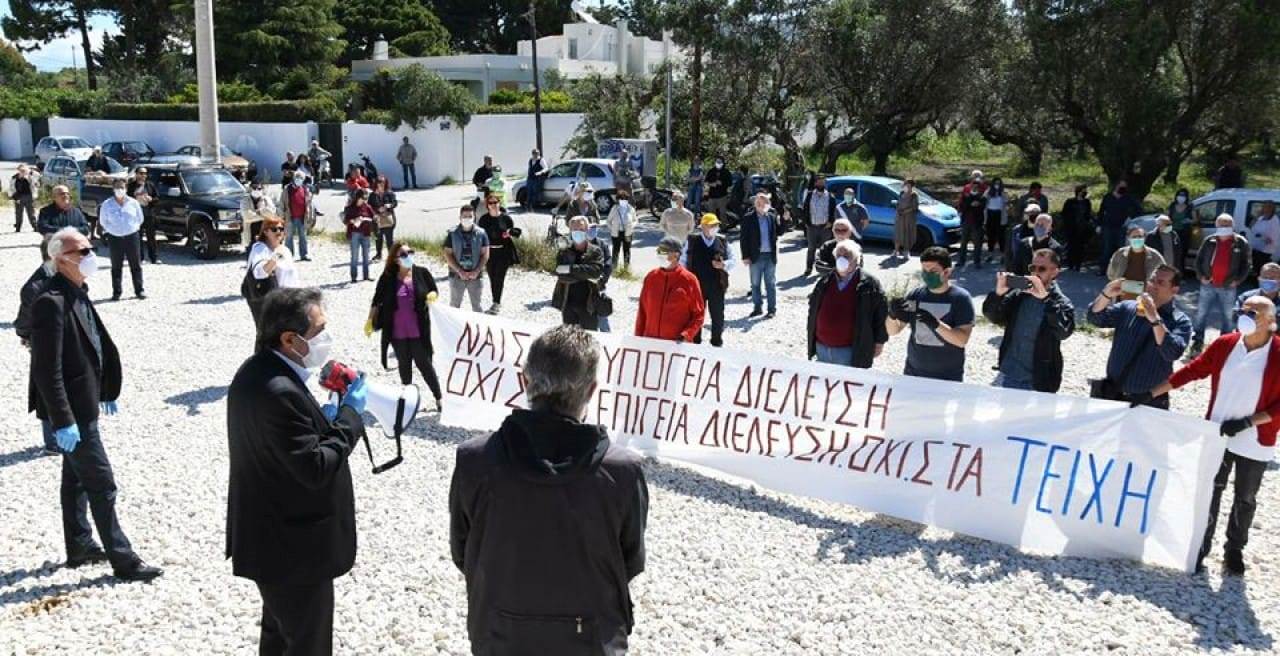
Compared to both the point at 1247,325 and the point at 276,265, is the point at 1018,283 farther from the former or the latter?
the point at 276,265

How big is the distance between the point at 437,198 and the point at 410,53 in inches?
1231

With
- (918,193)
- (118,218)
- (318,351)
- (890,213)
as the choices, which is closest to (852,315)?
(318,351)

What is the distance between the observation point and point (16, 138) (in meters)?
51.4

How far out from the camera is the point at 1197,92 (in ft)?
70.9

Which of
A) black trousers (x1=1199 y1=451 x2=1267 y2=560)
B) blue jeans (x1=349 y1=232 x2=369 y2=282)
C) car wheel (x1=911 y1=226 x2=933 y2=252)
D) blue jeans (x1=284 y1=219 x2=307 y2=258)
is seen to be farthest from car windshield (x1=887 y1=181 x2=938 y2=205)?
black trousers (x1=1199 y1=451 x2=1267 y2=560)

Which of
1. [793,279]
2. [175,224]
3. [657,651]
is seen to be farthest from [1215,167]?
[657,651]

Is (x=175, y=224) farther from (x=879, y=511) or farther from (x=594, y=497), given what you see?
(x=594, y=497)

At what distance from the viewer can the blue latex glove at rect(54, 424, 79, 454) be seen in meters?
5.74

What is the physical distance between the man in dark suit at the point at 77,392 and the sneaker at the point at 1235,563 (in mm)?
6346

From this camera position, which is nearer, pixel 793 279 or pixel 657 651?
pixel 657 651

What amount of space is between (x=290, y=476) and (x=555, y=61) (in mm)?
48952

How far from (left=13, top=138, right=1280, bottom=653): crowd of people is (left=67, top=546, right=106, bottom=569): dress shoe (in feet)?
0.07

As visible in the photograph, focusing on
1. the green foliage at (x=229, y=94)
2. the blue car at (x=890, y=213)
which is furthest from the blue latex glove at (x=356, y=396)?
the green foliage at (x=229, y=94)

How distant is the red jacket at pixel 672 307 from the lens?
902 cm
